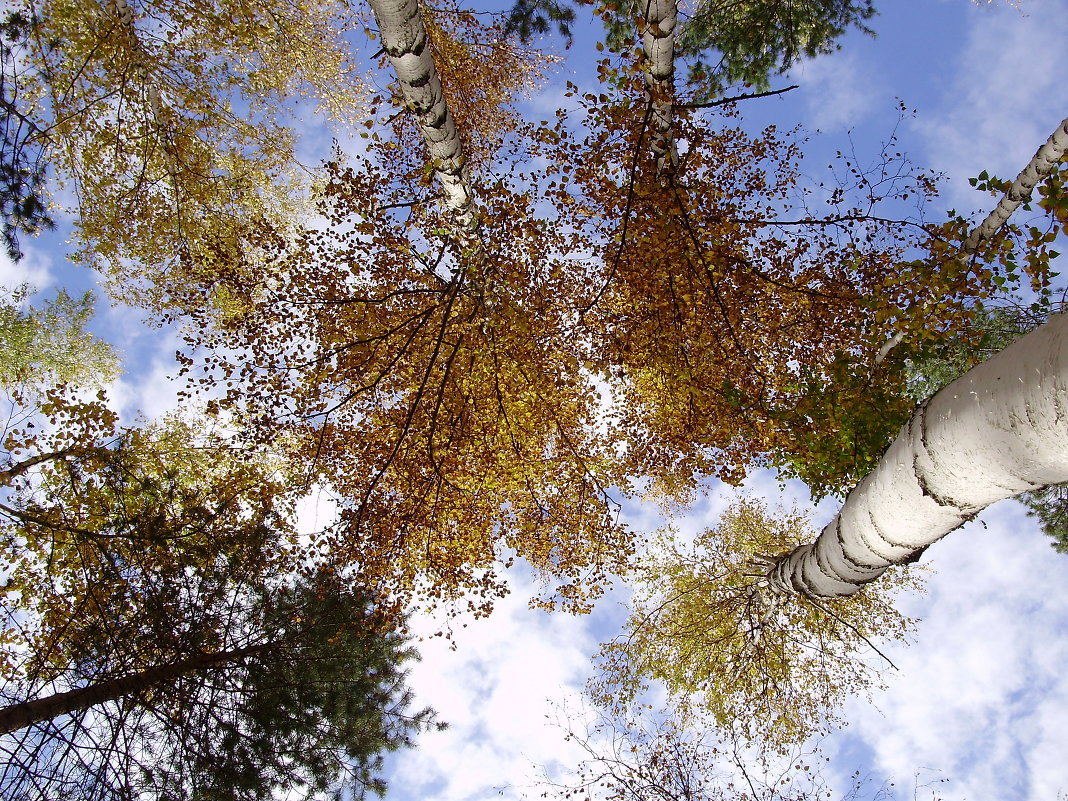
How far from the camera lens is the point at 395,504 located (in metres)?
7.63

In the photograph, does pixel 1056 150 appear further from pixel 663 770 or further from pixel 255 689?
pixel 255 689

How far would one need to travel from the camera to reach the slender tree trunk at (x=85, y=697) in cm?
475

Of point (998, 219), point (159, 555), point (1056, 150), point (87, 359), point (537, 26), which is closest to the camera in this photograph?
point (159, 555)

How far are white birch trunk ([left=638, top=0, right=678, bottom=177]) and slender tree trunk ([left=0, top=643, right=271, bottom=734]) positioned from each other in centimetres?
672

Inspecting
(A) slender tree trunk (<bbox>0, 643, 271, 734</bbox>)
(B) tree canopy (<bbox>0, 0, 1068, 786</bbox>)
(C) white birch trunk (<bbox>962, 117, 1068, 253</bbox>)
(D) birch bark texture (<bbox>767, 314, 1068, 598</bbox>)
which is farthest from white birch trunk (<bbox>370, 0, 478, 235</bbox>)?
(A) slender tree trunk (<bbox>0, 643, 271, 734</bbox>)

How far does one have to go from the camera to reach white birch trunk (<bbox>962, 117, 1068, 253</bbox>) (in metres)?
5.69

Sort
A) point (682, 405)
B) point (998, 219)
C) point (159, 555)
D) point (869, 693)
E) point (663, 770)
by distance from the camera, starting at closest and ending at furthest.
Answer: point (159, 555)
point (998, 219)
point (663, 770)
point (682, 405)
point (869, 693)

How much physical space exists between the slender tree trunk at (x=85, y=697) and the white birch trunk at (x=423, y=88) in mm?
5704

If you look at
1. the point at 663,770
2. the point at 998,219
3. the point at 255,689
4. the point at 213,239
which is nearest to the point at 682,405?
the point at 998,219

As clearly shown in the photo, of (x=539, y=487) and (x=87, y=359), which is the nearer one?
(x=539, y=487)

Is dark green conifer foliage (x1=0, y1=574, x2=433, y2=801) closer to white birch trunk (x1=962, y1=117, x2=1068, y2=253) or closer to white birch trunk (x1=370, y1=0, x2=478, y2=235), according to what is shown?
white birch trunk (x1=370, y1=0, x2=478, y2=235)

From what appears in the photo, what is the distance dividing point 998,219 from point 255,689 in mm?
10713

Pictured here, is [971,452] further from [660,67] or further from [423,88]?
[423,88]

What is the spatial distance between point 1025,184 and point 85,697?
11715mm
